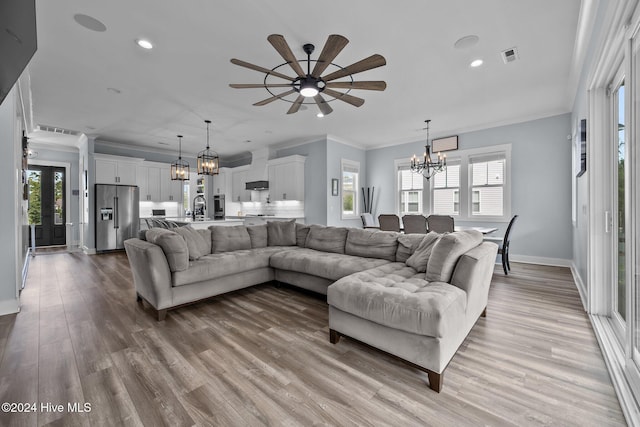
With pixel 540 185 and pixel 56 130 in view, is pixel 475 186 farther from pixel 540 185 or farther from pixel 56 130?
pixel 56 130

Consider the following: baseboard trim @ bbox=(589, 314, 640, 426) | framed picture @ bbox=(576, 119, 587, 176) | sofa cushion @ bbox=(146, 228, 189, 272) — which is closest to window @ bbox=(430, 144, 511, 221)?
framed picture @ bbox=(576, 119, 587, 176)

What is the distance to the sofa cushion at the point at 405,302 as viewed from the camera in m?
1.75

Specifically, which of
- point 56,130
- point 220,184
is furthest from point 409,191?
point 56,130

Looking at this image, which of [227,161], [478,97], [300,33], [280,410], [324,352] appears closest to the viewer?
[280,410]

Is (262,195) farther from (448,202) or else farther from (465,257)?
(465,257)

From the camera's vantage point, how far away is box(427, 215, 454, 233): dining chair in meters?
4.43

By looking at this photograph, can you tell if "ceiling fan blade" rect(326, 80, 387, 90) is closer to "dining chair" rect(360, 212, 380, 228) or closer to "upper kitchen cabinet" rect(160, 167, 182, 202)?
"dining chair" rect(360, 212, 380, 228)

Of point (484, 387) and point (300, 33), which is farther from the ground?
point (300, 33)

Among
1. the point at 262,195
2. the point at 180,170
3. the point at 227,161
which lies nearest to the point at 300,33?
the point at 180,170

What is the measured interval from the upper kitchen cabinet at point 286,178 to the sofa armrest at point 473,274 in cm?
531

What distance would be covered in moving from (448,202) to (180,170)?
20.3ft

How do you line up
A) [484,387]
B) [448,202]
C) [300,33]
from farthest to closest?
1. [448,202]
2. [300,33]
3. [484,387]

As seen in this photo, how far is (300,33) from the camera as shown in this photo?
9.18 ft

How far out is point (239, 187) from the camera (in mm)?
8992
